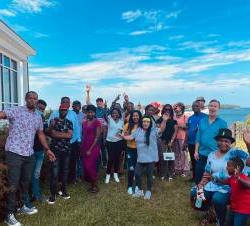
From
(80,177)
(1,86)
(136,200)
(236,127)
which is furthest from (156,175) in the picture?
(236,127)

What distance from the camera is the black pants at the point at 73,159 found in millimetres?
9398

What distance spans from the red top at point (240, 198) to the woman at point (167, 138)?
15.2 ft

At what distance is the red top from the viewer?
5.83 metres

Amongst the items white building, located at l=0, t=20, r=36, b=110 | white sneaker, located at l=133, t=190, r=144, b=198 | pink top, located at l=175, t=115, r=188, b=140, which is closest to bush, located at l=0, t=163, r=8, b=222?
white sneaker, located at l=133, t=190, r=144, b=198

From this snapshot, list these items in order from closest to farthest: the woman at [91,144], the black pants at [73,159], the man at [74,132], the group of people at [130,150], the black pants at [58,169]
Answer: the group of people at [130,150] < the black pants at [58,169] < the man at [74,132] < the woman at [91,144] < the black pants at [73,159]

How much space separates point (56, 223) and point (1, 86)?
897 centimetres

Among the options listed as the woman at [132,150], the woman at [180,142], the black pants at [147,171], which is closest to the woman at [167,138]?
the woman at [180,142]

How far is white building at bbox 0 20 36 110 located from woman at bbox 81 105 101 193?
5764 mm

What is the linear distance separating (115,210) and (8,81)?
977 cm

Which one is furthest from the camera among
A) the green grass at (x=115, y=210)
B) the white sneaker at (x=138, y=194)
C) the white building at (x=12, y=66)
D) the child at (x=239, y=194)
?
the white building at (x=12, y=66)

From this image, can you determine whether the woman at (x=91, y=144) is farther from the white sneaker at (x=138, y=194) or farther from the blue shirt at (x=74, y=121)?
the white sneaker at (x=138, y=194)

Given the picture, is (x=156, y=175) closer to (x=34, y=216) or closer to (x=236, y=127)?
(x=34, y=216)

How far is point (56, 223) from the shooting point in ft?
22.1

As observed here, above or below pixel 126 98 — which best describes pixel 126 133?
below
